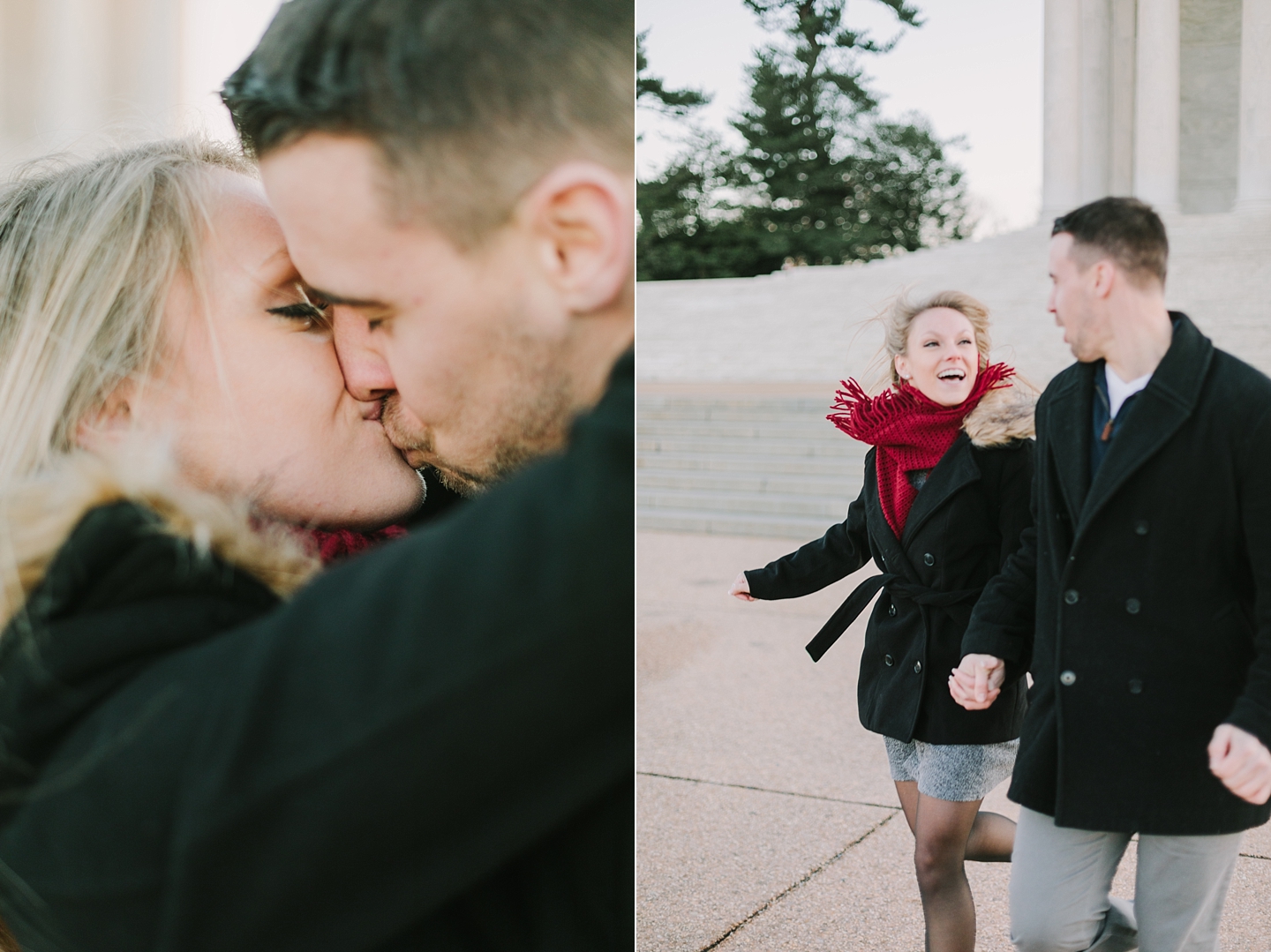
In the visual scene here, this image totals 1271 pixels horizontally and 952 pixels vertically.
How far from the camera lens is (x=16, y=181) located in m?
1.83

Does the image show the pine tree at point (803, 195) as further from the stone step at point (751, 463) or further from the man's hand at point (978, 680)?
the man's hand at point (978, 680)

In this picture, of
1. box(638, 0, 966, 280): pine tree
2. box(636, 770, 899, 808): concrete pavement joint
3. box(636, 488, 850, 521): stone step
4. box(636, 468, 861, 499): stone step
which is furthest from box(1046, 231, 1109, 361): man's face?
box(638, 0, 966, 280): pine tree

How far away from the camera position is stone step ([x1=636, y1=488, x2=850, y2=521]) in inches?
253

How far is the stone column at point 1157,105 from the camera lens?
7.22 feet

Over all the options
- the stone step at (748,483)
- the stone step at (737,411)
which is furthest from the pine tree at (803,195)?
the stone step at (748,483)

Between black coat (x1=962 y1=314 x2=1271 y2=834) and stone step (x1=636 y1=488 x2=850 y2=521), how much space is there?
4104 millimetres

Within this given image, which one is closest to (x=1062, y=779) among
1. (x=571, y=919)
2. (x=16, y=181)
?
(x=571, y=919)

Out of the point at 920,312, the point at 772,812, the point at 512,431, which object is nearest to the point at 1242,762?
the point at 920,312

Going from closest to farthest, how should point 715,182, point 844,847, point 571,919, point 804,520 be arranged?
point 571,919
point 844,847
point 804,520
point 715,182

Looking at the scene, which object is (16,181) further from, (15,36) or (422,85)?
(422,85)

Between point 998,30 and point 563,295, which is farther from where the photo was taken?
point 998,30

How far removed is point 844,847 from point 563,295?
2.17 m

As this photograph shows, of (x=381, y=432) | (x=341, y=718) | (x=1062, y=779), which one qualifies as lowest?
(x=1062, y=779)

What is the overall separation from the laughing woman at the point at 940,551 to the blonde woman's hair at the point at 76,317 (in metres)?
1.12
